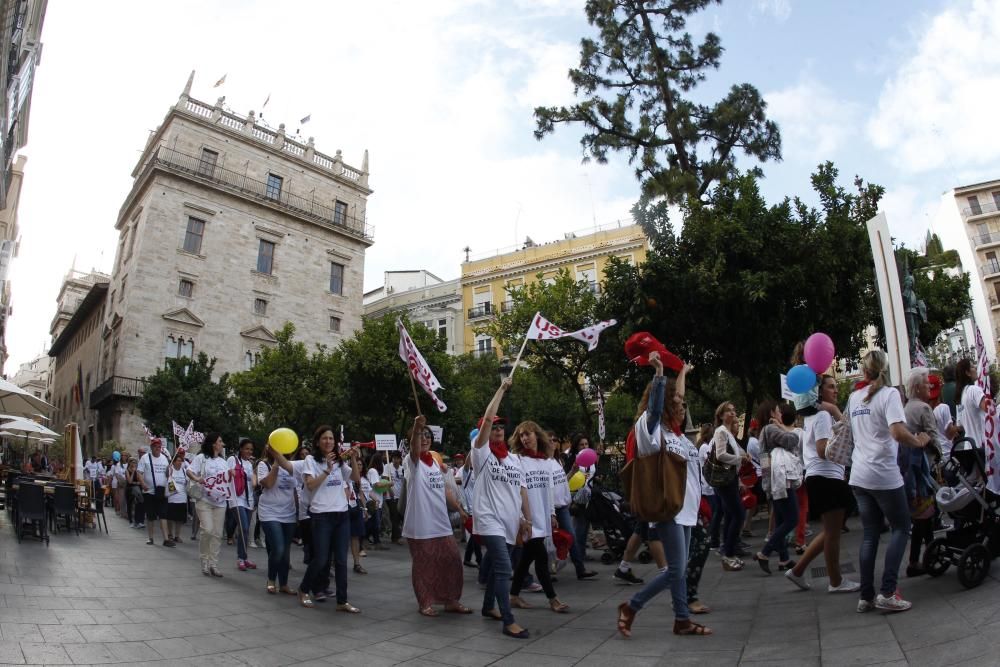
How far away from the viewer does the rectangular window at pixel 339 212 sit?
137 feet

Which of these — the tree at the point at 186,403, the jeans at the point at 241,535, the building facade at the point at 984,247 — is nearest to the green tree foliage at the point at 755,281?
the jeans at the point at 241,535

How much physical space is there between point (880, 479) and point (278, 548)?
5.97 meters

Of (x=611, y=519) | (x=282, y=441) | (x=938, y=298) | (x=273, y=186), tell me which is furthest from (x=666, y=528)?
(x=273, y=186)

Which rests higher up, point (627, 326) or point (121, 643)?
point (627, 326)

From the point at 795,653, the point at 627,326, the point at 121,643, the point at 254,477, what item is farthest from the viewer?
the point at 627,326

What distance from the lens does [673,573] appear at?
4691mm

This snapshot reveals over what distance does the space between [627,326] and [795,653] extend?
1130cm

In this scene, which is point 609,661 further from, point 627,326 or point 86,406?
point 86,406

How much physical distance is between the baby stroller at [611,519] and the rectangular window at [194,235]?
104 ft

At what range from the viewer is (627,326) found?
15.2 meters

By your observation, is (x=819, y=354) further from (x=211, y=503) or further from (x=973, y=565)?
(x=211, y=503)

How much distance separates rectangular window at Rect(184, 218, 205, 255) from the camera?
34.9 m

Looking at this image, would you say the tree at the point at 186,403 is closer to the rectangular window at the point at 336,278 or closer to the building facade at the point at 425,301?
the rectangular window at the point at 336,278

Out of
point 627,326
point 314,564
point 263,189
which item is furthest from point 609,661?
point 263,189
